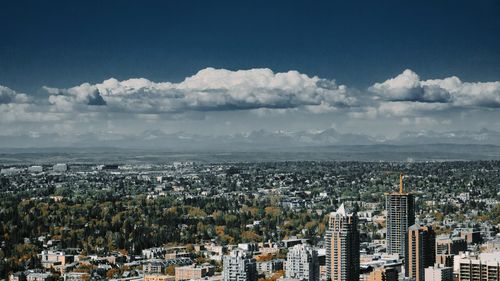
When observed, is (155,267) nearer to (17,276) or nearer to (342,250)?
(17,276)

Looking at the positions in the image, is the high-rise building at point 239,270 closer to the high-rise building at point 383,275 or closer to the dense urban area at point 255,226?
the dense urban area at point 255,226

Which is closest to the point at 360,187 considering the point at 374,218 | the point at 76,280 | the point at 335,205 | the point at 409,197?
the point at 335,205

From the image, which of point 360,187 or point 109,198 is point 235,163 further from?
point 109,198

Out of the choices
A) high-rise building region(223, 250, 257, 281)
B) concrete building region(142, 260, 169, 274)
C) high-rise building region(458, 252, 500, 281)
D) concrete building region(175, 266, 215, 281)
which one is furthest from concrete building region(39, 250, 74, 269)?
high-rise building region(458, 252, 500, 281)

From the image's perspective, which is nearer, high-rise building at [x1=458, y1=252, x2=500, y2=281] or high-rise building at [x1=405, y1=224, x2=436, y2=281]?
high-rise building at [x1=458, y1=252, x2=500, y2=281]

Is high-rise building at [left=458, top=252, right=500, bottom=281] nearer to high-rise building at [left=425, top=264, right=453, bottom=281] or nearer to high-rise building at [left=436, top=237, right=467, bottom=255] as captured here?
high-rise building at [left=425, top=264, right=453, bottom=281]

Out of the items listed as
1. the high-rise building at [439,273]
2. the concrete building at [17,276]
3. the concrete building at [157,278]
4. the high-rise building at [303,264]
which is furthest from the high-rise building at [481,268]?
the concrete building at [17,276]
